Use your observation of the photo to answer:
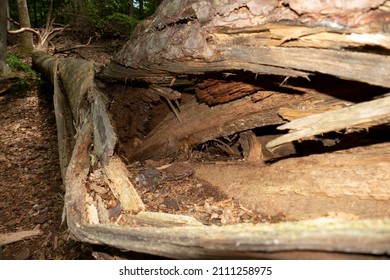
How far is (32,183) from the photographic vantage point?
4.16 metres

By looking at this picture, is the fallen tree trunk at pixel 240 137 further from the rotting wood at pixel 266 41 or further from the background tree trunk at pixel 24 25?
the background tree trunk at pixel 24 25

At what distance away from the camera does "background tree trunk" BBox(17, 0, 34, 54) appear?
10.1 metres

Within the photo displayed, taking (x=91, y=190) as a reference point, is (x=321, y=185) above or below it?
above

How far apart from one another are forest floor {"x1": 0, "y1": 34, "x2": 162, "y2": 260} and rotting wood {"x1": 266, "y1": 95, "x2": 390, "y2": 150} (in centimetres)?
125

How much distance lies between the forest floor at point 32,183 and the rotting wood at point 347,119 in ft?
4.12

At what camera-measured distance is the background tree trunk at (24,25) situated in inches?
399

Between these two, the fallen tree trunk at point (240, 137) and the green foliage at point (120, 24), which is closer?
the fallen tree trunk at point (240, 137)

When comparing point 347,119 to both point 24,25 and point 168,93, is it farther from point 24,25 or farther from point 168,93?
point 24,25

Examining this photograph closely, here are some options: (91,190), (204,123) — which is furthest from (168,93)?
(91,190)

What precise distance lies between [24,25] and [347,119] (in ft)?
37.9

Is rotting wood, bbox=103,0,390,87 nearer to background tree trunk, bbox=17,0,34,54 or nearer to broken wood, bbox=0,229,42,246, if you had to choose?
broken wood, bbox=0,229,42,246

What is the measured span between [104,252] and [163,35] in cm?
181

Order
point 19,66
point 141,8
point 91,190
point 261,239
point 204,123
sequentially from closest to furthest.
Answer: point 261,239
point 91,190
point 204,123
point 19,66
point 141,8

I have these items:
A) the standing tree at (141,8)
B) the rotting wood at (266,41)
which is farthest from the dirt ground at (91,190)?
the standing tree at (141,8)
